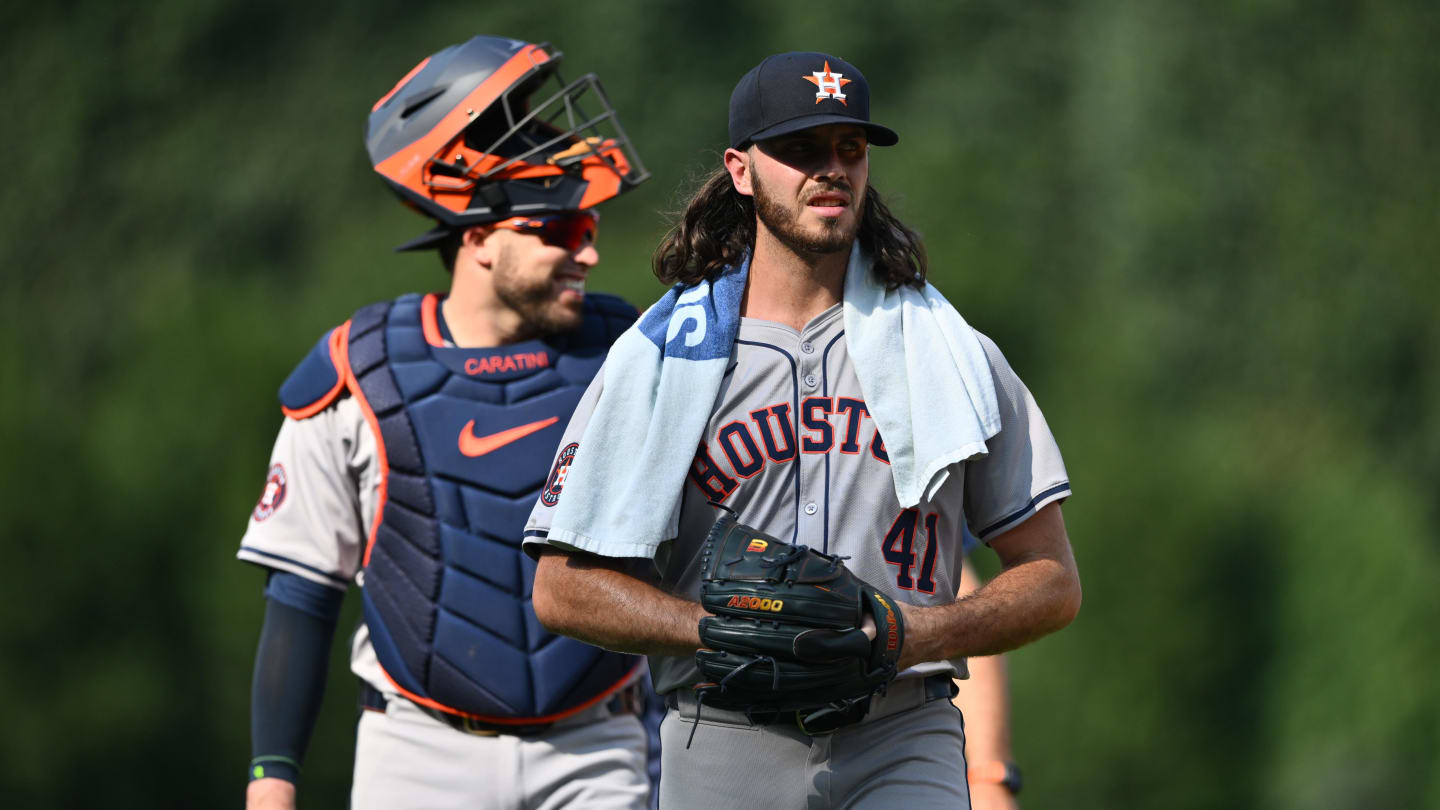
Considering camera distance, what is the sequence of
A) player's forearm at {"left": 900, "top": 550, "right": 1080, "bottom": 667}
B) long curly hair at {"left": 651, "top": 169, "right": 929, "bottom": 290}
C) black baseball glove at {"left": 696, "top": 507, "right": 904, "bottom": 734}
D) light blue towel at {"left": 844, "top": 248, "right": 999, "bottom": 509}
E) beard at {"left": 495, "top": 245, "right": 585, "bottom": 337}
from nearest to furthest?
black baseball glove at {"left": 696, "top": 507, "right": 904, "bottom": 734}, player's forearm at {"left": 900, "top": 550, "right": 1080, "bottom": 667}, light blue towel at {"left": 844, "top": 248, "right": 999, "bottom": 509}, long curly hair at {"left": 651, "top": 169, "right": 929, "bottom": 290}, beard at {"left": 495, "top": 245, "right": 585, "bottom": 337}

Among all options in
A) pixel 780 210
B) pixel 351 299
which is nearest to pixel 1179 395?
pixel 351 299

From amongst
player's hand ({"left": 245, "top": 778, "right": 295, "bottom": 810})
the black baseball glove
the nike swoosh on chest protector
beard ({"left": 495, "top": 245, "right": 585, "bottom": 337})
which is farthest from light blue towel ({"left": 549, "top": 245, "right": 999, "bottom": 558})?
player's hand ({"left": 245, "top": 778, "right": 295, "bottom": 810})

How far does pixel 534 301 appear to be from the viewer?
4.05m

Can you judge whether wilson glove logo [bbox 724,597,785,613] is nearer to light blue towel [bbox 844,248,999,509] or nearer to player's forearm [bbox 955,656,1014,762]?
light blue towel [bbox 844,248,999,509]

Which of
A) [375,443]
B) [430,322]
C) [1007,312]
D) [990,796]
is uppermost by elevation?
[1007,312]

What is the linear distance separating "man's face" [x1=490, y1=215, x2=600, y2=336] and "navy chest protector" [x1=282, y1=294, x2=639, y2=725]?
0.10 metres

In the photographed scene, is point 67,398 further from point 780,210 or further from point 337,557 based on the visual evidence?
point 780,210

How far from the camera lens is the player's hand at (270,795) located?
12.5ft

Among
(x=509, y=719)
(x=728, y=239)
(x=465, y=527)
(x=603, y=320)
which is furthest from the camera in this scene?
(x=603, y=320)

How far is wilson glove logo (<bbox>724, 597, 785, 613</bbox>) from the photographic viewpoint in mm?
2564

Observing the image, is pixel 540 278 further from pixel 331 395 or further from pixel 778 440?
pixel 778 440

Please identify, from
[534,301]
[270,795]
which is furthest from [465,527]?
[270,795]

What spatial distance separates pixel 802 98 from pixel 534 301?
1.35m

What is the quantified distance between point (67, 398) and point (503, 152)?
549 centimetres
